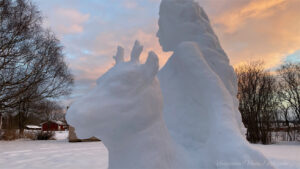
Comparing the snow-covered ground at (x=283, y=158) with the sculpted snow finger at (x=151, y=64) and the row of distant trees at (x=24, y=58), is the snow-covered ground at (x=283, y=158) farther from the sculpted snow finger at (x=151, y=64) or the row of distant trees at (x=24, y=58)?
the row of distant trees at (x=24, y=58)

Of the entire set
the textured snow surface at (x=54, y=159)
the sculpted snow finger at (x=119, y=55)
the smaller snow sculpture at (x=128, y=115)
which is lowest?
the textured snow surface at (x=54, y=159)

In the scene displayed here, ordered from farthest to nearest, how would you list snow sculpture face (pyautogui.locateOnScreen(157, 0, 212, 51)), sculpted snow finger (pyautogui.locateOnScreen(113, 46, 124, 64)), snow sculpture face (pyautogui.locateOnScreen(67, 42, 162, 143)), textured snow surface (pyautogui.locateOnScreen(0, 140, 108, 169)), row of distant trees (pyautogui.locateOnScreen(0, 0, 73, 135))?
row of distant trees (pyautogui.locateOnScreen(0, 0, 73, 135)), textured snow surface (pyautogui.locateOnScreen(0, 140, 108, 169)), snow sculpture face (pyautogui.locateOnScreen(157, 0, 212, 51)), sculpted snow finger (pyautogui.locateOnScreen(113, 46, 124, 64)), snow sculpture face (pyautogui.locateOnScreen(67, 42, 162, 143))

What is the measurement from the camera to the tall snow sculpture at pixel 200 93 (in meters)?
2.36

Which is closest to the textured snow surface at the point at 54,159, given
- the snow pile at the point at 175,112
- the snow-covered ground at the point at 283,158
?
the snow pile at the point at 175,112

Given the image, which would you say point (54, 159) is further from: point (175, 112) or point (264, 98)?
point (264, 98)

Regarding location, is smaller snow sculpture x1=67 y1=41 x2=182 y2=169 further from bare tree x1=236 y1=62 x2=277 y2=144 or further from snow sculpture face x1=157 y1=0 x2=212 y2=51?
bare tree x1=236 y1=62 x2=277 y2=144

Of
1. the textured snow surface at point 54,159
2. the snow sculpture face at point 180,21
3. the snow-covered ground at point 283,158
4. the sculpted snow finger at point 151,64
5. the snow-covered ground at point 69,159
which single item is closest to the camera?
the sculpted snow finger at point 151,64

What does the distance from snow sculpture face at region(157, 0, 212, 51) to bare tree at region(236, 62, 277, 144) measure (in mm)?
12886

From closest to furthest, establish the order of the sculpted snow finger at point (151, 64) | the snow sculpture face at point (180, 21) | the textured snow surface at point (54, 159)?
1. the sculpted snow finger at point (151, 64)
2. the snow sculpture face at point (180, 21)
3. the textured snow surface at point (54, 159)

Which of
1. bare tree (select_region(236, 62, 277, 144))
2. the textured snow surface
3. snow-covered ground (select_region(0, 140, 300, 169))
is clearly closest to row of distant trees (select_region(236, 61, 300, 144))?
bare tree (select_region(236, 62, 277, 144))

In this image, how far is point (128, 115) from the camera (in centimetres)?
197

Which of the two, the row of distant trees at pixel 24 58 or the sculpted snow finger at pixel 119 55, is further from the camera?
the row of distant trees at pixel 24 58

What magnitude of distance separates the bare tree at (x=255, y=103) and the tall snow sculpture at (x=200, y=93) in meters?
12.6

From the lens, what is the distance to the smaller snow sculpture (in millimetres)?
1878
